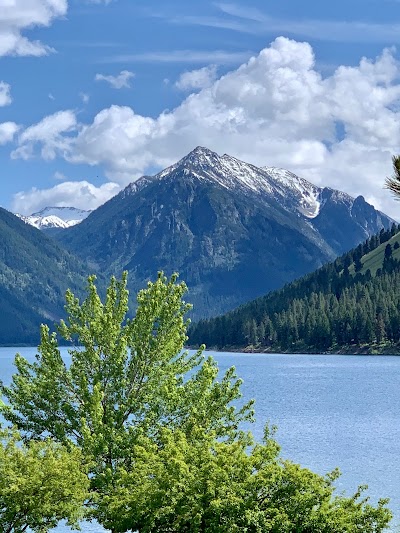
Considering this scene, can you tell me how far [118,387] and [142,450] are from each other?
239 inches

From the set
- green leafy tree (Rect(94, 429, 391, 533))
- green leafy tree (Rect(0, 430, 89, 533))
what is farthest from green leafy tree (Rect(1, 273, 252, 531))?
green leafy tree (Rect(94, 429, 391, 533))

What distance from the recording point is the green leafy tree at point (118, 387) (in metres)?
39.1

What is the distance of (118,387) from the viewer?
133ft

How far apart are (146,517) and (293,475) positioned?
586 centimetres

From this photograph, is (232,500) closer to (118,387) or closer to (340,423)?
(118,387)

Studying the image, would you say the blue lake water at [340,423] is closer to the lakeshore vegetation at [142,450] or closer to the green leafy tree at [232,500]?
the lakeshore vegetation at [142,450]

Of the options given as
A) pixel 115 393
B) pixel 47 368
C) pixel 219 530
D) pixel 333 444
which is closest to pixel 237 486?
pixel 219 530

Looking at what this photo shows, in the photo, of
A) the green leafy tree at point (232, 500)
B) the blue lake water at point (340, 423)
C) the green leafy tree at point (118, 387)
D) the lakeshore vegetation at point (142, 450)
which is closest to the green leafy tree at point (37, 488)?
the lakeshore vegetation at point (142, 450)

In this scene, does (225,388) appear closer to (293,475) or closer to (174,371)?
(174,371)

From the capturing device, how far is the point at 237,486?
31.7 m

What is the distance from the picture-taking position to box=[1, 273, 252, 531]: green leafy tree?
3912 centimetres

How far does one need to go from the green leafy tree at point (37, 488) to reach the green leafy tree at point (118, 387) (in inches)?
170

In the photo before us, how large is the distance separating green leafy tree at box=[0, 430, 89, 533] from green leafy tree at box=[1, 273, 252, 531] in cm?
432

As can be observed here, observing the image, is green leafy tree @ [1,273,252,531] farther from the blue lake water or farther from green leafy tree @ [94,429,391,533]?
the blue lake water
